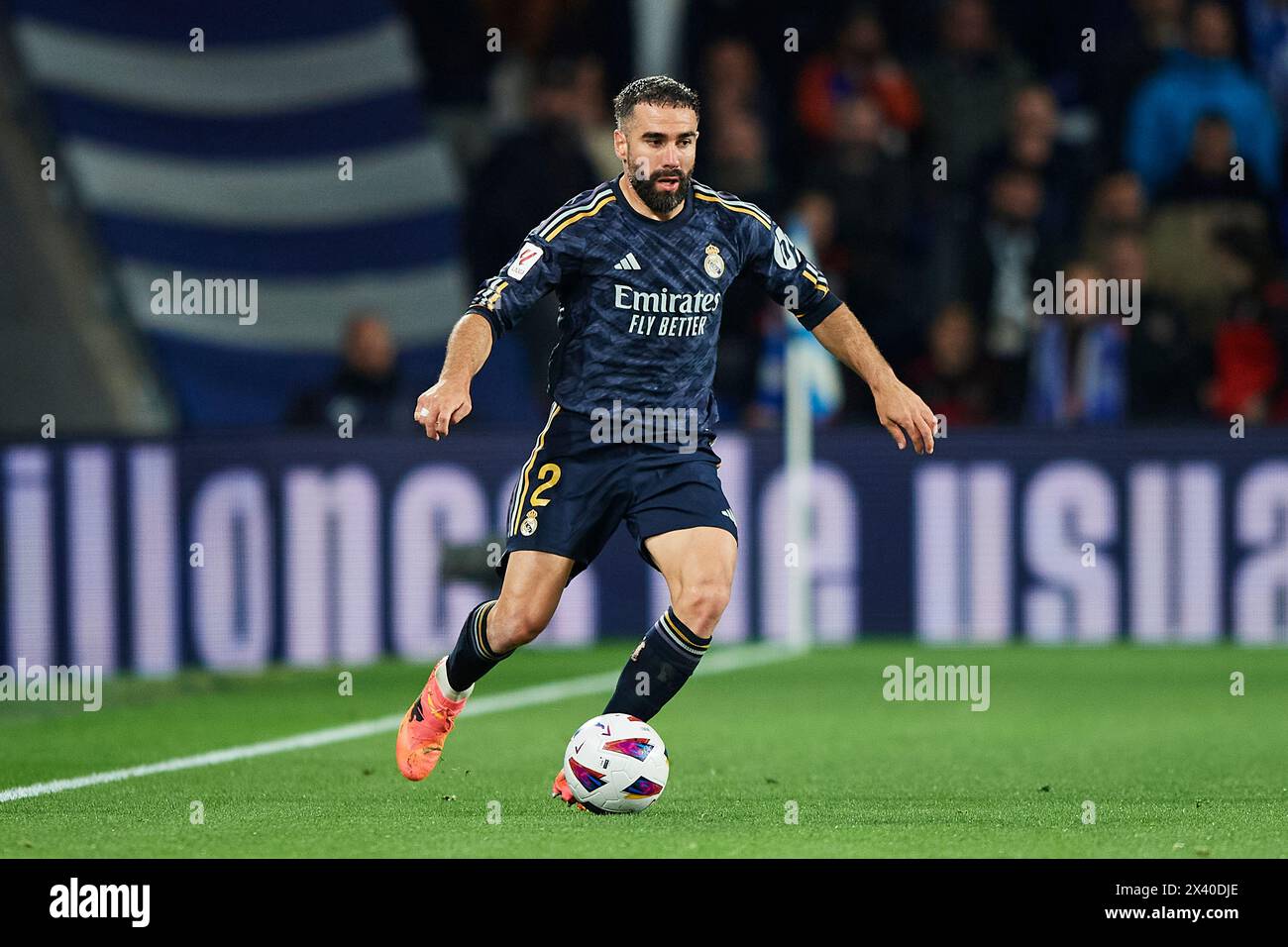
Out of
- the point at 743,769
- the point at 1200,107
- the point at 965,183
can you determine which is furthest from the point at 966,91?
the point at 743,769

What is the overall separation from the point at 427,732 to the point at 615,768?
0.96 m

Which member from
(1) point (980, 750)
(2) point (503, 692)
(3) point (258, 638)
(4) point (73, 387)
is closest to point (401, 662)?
(3) point (258, 638)

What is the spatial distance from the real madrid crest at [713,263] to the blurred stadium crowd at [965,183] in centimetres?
653

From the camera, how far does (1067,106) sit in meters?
16.0

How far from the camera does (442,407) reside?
21.0ft

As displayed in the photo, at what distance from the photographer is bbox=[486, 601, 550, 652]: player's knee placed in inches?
283

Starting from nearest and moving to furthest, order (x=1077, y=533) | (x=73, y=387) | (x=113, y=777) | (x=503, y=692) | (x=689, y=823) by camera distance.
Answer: (x=689, y=823) < (x=113, y=777) < (x=503, y=692) < (x=1077, y=533) < (x=73, y=387)

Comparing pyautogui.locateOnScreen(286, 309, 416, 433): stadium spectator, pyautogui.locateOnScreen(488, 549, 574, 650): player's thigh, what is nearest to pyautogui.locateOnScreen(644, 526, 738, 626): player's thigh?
pyautogui.locateOnScreen(488, 549, 574, 650): player's thigh

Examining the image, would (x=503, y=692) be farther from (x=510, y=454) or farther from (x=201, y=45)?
(x=201, y=45)

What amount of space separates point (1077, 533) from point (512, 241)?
3.95 metres

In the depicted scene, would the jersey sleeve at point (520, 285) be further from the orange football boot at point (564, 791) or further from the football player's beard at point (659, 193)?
the orange football boot at point (564, 791)

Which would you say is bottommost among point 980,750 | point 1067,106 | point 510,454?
point 980,750

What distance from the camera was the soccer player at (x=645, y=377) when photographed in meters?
6.98

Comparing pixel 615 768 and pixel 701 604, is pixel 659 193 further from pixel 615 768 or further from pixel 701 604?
pixel 615 768
